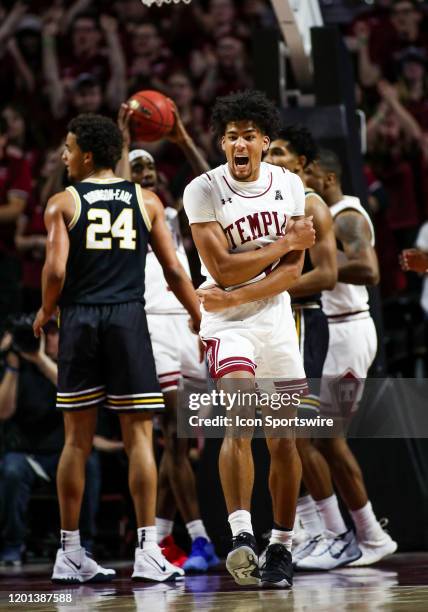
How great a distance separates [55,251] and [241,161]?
1160mm

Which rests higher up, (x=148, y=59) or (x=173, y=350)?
(x=148, y=59)

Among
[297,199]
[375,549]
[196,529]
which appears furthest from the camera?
[196,529]

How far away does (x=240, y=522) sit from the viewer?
488 cm

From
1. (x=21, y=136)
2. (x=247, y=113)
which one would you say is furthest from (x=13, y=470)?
(x=21, y=136)

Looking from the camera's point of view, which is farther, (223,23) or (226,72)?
(223,23)

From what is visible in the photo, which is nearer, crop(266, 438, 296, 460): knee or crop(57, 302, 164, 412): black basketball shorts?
crop(266, 438, 296, 460): knee

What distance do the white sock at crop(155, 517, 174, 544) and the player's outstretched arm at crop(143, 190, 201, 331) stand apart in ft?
4.74

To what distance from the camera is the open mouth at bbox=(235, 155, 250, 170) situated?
5.28m

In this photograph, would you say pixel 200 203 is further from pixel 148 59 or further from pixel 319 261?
pixel 148 59

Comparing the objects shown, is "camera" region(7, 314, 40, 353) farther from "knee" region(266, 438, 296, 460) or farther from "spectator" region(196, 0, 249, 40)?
"spectator" region(196, 0, 249, 40)

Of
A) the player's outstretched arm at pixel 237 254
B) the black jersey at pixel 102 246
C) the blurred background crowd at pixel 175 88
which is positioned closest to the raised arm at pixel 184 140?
the blurred background crowd at pixel 175 88

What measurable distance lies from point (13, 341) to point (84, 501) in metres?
1.20

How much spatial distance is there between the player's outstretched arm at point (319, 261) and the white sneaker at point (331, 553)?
1430mm

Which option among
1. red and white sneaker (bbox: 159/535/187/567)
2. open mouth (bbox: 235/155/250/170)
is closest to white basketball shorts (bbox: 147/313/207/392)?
red and white sneaker (bbox: 159/535/187/567)
